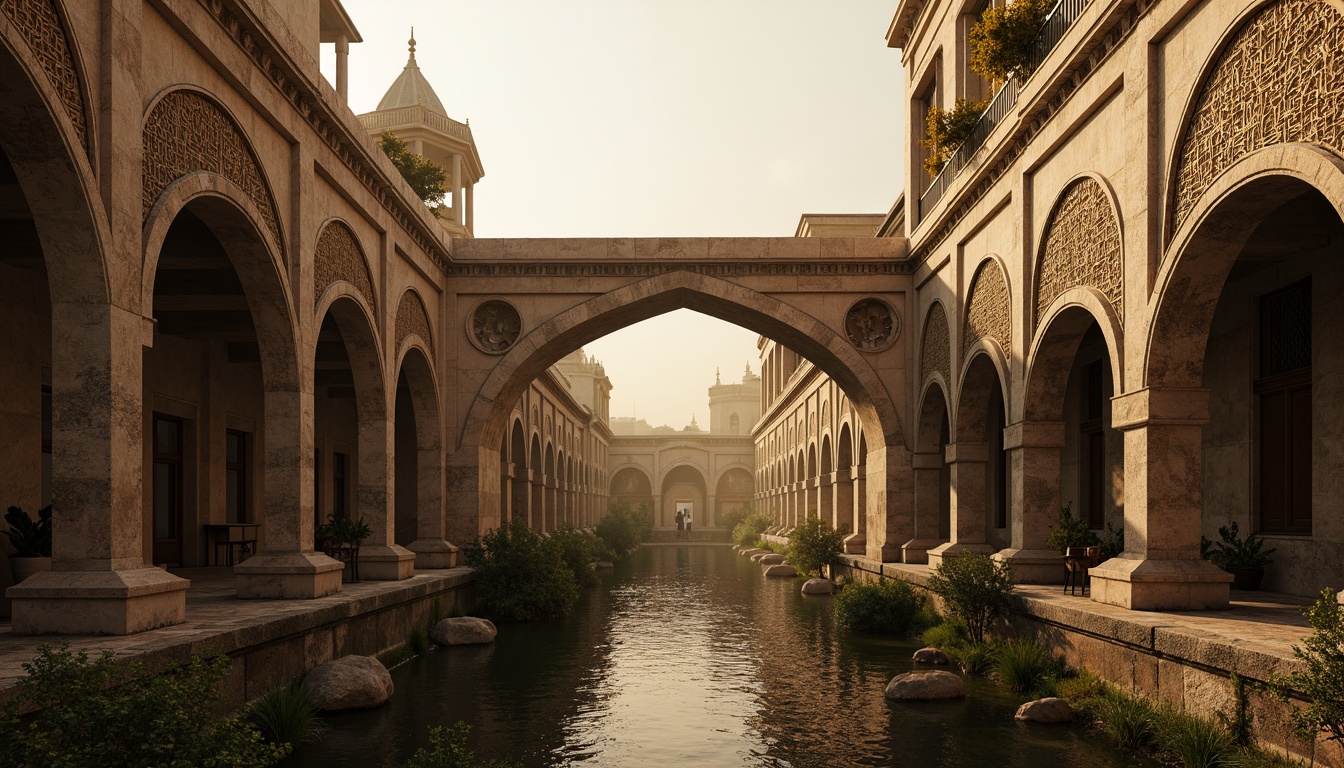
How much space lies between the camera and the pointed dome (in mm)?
33812

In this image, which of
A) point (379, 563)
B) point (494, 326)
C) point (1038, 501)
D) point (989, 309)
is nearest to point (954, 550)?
point (1038, 501)

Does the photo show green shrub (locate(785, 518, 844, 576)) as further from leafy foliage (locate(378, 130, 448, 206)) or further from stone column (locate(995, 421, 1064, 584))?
leafy foliage (locate(378, 130, 448, 206))

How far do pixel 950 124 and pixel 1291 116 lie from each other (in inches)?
338

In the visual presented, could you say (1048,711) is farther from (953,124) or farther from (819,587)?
(819,587)

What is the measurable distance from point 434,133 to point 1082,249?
23693mm

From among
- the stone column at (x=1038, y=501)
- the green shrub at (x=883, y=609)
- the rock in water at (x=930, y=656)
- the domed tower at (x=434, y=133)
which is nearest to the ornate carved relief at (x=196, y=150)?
the rock in water at (x=930, y=656)

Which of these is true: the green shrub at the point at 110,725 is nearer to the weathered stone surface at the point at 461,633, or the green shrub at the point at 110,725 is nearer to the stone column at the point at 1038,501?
the weathered stone surface at the point at 461,633

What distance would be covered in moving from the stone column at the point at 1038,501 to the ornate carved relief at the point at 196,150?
8147 millimetres

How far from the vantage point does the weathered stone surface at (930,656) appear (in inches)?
452

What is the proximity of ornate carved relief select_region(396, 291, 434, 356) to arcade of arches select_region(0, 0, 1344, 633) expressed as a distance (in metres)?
0.08

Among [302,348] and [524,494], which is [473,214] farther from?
[302,348]

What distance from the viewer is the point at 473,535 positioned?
1791 centimetres

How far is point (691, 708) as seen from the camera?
30.9 feet

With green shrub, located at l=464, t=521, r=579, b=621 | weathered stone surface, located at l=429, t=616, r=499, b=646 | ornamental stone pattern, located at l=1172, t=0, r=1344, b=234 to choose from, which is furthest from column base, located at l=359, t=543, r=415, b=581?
ornamental stone pattern, located at l=1172, t=0, r=1344, b=234
